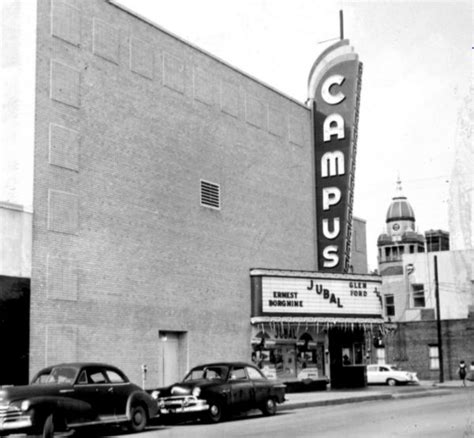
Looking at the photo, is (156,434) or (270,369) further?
(270,369)

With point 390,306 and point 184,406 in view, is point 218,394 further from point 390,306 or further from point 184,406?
point 390,306

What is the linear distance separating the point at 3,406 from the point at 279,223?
18.7 meters

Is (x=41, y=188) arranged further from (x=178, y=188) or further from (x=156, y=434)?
(x=156, y=434)

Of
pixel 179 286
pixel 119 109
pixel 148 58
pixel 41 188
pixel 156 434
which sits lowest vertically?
pixel 156 434

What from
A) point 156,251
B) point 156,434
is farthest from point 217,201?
point 156,434

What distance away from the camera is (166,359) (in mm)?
25812

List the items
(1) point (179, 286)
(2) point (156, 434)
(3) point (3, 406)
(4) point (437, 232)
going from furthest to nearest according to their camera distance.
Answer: (4) point (437, 232), (1) point (179, 286), (2) point (156, 434), (3) point (3, 406)

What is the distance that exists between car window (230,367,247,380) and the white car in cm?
2485

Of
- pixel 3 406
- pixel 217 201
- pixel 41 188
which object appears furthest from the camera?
pixel 217 201

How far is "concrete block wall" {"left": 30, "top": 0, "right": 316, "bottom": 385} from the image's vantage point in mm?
22109

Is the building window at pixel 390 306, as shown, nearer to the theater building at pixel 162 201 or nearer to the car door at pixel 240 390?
the theater building at pixel 162 201

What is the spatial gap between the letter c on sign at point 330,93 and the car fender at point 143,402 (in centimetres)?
1917

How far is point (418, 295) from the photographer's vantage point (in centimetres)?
6138

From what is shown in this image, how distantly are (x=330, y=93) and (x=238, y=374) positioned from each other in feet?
55.8
